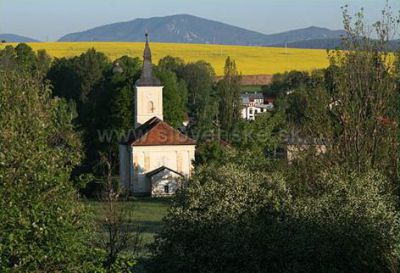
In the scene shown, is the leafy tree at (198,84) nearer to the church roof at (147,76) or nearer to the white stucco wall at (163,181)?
the church roof at (147,76)

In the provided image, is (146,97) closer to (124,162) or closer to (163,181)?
(124,162)

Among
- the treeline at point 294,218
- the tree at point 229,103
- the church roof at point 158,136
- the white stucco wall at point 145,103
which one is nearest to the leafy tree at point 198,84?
the tree at point 229,103

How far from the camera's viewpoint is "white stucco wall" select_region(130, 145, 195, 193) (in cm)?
5283

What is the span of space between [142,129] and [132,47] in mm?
76655

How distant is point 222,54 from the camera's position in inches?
5118

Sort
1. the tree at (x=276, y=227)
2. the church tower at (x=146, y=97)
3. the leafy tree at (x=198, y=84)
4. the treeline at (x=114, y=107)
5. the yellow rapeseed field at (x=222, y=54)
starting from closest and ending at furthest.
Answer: the tree at (x=276, y=227) < the church tower at (x=146, y=97) < the treeline at (x=114, y=107) < the leafy tree at (x=198, y=84) < the yellow rapeseed field at (x=222, y=54)

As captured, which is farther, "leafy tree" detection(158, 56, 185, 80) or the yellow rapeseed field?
the yellow rapeseed field

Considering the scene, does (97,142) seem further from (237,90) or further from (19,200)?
(19,200)

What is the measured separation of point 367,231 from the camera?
18.4m

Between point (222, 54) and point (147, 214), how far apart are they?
93877 millimetres

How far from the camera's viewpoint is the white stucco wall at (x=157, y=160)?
52.8 meters

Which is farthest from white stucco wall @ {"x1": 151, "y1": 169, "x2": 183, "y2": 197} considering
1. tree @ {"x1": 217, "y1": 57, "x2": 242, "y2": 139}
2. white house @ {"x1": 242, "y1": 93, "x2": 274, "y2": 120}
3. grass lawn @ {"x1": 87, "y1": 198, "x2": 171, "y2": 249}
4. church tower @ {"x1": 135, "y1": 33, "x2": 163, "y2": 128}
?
white house @ {"x1": 242, "y1": 93, "x2": 274, "y2": 120}

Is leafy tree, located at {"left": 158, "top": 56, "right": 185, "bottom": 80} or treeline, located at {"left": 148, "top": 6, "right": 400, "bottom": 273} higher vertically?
leafy tree, located at {"left": 158, "top": 56, "right": 185, "bottom": 80}

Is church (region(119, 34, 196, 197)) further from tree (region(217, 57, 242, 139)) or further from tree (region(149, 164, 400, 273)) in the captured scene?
tree (region(149, 164, 400, 273))
